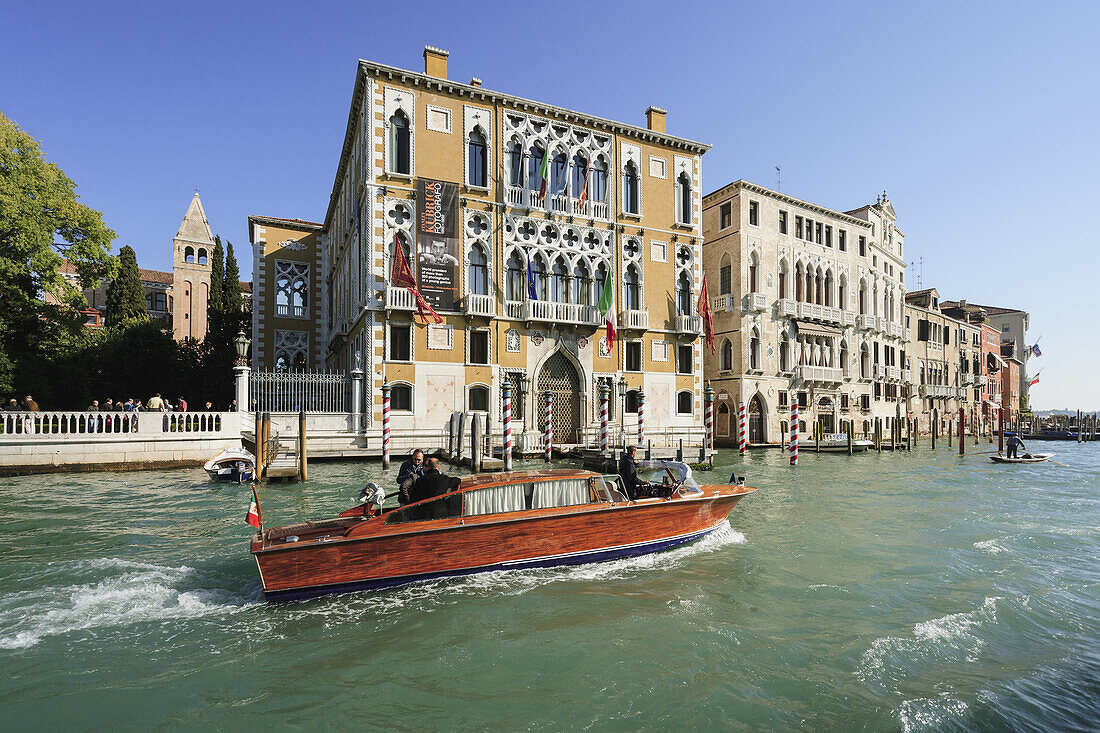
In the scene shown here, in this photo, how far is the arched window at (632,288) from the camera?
79.3 ft

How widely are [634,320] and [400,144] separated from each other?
10894 millimetres

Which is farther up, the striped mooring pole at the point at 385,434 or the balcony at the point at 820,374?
the balcony at the point at 820,374

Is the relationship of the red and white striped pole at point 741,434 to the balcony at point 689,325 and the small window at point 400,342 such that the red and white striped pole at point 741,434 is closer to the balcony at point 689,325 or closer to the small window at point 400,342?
the balcony at point 689,325

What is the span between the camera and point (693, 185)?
1013 inches

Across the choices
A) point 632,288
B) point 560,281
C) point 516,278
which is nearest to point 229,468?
point 516,278

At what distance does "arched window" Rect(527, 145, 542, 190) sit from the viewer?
22.7 meters

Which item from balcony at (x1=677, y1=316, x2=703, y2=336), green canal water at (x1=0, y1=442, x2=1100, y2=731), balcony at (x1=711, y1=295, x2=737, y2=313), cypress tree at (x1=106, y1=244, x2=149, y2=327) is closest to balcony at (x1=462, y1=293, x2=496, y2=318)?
balcony at (x1=677, y1=316, x2=703, y2=336)

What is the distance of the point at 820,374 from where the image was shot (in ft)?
105

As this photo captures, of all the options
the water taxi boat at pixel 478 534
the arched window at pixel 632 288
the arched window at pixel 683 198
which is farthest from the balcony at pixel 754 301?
the water taxi boat at pixel 478 534

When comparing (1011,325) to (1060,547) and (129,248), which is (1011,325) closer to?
(1060,547)

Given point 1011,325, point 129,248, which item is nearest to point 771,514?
point 129,248

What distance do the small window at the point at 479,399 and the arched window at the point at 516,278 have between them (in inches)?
142

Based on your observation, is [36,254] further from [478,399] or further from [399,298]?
[478,399]

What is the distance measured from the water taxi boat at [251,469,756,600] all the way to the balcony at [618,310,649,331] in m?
15.6
